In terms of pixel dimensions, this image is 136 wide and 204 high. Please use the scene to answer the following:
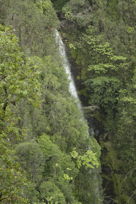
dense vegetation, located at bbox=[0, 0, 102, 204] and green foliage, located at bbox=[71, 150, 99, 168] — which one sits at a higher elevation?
dense vegetation, located at bbox=[0, 0, 102, 204]

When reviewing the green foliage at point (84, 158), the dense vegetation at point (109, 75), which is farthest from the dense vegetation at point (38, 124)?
the dense vegetation at point (109, 75)

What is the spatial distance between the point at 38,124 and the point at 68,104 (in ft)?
6.05

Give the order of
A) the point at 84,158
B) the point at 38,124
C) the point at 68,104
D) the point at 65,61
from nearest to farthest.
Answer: the point at 84,158 → the point at 38,124 → the point at 68,104 → the point at 65,61

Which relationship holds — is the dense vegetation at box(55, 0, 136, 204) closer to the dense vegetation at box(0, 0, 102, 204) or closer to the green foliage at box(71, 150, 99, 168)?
the dense vegetation at box(0, 0, 102, 204)

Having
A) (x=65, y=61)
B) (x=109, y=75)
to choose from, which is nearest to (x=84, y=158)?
(x=109, y=75)

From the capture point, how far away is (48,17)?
14555 mm

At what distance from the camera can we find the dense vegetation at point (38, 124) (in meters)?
4.87

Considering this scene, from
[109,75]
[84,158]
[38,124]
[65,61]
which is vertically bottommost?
[84,158]

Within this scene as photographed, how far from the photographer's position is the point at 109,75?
53.5ft

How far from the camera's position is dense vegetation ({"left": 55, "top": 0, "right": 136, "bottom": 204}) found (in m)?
14.2

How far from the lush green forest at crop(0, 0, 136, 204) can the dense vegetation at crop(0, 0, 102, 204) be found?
0.07ft

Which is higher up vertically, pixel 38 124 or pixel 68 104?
pixel 68 104

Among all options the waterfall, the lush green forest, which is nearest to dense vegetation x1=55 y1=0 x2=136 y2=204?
the lush green forest

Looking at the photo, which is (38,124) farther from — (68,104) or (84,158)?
(84,158)
